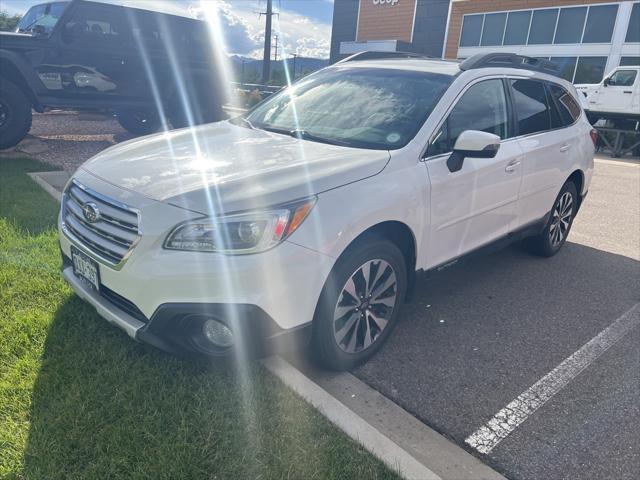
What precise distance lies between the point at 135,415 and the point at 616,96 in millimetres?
19577

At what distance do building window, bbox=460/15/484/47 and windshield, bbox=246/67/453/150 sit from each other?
82.5ft

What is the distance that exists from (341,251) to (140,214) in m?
0.99

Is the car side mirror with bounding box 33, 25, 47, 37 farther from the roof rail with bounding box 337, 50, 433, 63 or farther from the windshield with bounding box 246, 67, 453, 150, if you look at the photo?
the roof rail with bounding box 337, 50, 433, 63

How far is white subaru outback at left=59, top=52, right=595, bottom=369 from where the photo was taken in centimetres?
241

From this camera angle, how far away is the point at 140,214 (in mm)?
2475

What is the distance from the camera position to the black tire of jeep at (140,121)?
9.73 metres

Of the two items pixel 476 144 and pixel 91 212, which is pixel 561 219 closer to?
pixel 476 144

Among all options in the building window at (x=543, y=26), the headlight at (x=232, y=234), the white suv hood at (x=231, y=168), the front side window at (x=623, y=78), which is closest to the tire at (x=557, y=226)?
the white suv hood at (x=231, y=168)

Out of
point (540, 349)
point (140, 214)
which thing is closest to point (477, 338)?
point (540, 349)

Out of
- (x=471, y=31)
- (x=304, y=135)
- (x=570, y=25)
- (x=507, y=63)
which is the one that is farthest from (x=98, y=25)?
(x=471, y=31)

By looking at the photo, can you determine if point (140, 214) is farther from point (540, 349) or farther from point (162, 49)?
point (162, 49)

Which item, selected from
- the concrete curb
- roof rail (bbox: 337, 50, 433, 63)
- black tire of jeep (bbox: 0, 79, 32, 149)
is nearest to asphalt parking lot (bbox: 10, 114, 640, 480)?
the concrete curb

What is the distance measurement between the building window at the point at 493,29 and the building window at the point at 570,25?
2903 mm

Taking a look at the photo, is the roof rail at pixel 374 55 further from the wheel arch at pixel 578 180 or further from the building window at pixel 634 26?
the building window at pixel 634 26
